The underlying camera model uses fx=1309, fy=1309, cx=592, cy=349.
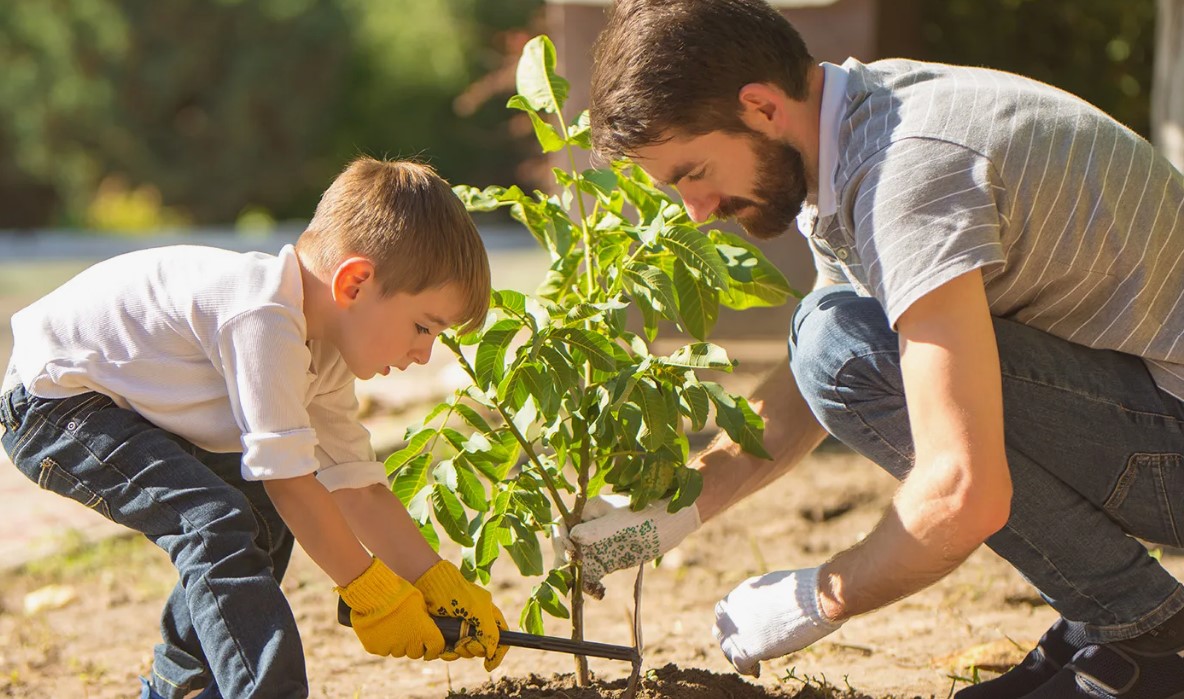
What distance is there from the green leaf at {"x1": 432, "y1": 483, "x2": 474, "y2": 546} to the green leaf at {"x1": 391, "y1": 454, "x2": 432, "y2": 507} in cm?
8

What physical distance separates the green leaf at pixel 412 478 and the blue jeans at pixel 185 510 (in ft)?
0.86

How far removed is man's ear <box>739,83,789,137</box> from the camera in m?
2.07

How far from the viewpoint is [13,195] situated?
1903 centimetres

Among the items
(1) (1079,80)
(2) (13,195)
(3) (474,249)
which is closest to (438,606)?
(3) (474,249)

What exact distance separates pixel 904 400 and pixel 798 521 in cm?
166

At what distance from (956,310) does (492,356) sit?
748 mm

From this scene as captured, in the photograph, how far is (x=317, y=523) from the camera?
2113 mm

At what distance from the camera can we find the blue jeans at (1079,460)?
2.17m

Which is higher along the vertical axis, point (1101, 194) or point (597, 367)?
point (1101, 194)

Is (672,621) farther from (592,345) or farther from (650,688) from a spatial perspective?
(592,345)

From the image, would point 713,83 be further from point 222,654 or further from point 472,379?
point 222,654

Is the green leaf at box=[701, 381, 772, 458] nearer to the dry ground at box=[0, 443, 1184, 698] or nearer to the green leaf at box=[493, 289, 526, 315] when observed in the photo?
the green leaf at box=[493, 289, 526, 315]

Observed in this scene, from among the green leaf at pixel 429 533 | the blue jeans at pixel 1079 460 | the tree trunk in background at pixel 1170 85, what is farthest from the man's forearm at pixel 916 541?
the tree trunk in background at pixel 1170 85

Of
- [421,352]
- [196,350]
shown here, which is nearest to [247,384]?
[196,350]
